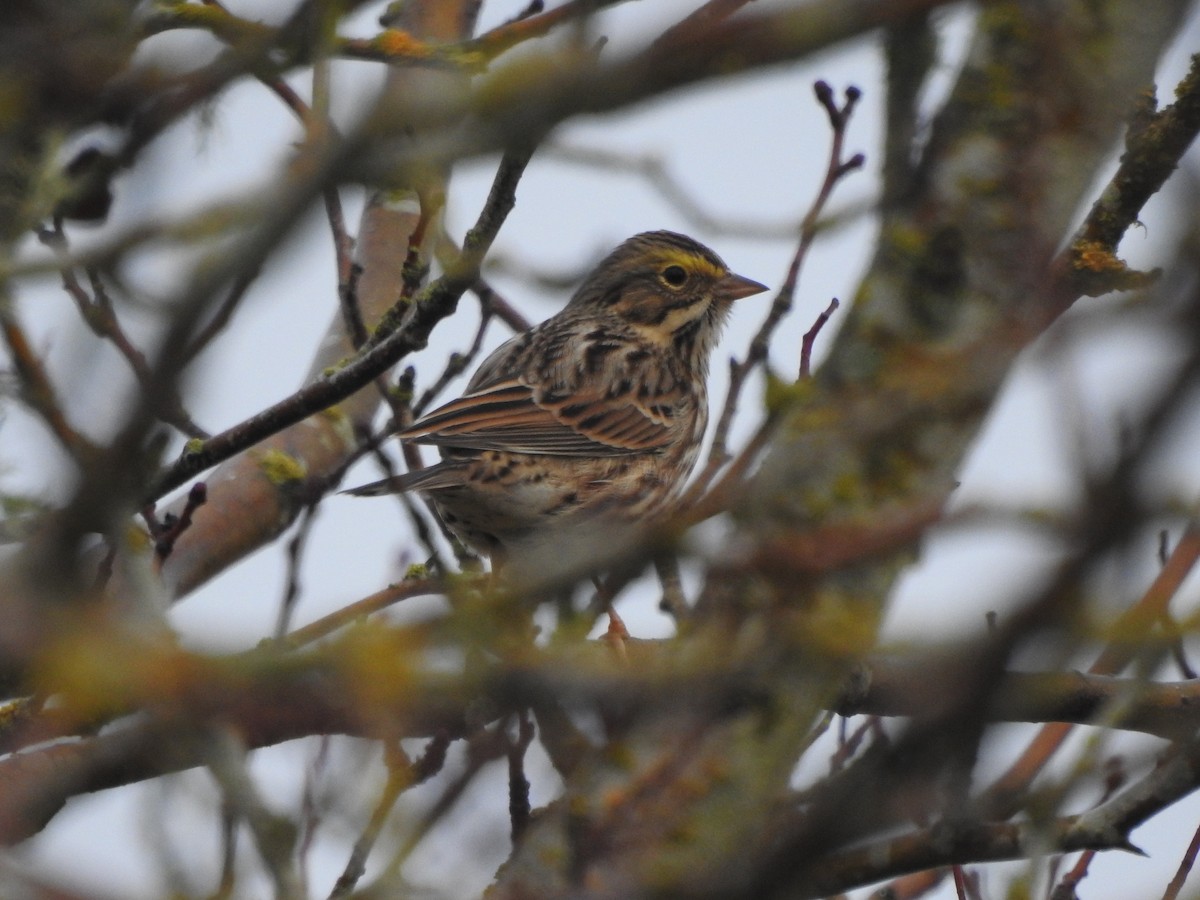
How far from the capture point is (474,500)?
24.8ft

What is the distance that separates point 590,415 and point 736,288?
1.44m

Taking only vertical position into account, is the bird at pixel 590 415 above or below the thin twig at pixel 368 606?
above

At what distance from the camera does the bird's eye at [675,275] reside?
384 inches

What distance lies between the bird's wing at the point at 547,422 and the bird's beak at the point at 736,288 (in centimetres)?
90

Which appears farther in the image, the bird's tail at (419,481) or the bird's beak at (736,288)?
the bird's beak at (736,288)

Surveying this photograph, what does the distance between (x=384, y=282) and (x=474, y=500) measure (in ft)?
4.44

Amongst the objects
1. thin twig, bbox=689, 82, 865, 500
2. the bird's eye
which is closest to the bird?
the bird's eye

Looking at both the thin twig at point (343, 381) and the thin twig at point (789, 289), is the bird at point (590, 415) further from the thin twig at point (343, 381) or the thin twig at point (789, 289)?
the thin twig at point (789, 289)

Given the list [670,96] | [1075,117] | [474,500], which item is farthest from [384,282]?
[670,96]

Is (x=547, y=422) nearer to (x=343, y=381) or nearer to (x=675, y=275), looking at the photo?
(x=675, y=275)

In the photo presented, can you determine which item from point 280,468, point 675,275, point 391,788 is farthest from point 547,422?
point 391,788

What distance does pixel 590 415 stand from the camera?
888 centimetres

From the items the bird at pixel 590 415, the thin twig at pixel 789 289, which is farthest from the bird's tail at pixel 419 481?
Answer: the thin twig at pixel 789 289

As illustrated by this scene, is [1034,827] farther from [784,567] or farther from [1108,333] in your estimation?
[1108,333]
